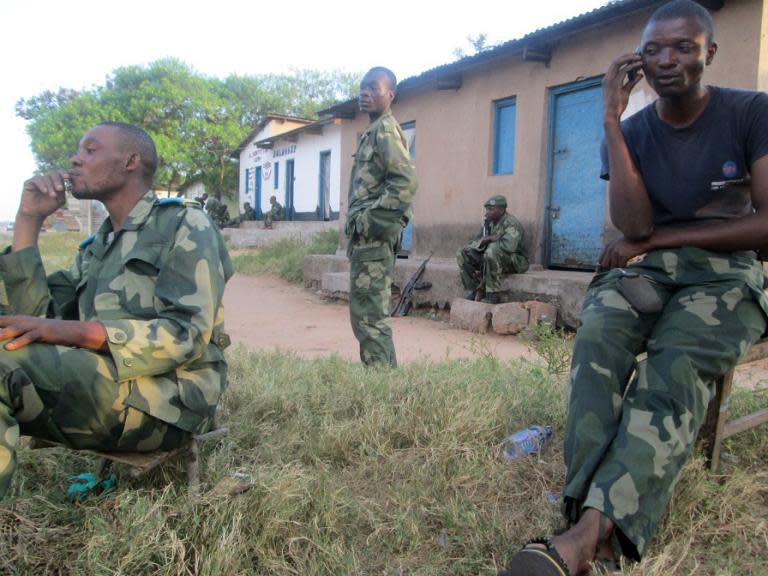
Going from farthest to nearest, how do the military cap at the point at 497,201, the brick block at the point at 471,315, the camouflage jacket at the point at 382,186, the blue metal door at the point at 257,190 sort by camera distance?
the blue metal door at the point at 257,190, the military cap at the point at 497,201, the brick block at the point at 471,315, the camouflage jacket at the point at 382,186

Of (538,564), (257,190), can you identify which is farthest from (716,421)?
(257,190)

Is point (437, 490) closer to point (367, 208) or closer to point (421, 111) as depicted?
point (367, 208)

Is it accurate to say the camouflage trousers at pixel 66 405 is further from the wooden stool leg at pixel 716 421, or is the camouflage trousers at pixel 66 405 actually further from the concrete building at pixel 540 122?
the concrete building at pixel 540 122

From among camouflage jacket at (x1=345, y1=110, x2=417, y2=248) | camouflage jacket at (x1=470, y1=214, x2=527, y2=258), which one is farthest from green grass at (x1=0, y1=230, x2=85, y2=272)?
camouflage jacket at (x1=345, y1=110, x2=417, y2=248)

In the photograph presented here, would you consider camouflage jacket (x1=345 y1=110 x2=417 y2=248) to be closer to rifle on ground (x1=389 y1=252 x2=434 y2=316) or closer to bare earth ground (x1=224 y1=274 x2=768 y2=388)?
bare earth ground (x1=224 y1=274 x2=768 y2=388)

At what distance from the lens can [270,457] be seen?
2.50m

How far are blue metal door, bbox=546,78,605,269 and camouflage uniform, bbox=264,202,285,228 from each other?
13.4 metres

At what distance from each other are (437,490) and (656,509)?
79 centimetres

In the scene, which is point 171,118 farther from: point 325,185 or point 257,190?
point 325,185

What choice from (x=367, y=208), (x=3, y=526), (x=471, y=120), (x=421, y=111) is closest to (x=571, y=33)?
(x=471, y=120)

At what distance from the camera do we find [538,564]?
4.82ft

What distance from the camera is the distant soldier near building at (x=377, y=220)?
12.6ft

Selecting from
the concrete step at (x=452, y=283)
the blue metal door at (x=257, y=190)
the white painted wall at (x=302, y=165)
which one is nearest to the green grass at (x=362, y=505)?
the concrete step at (x=452, y=283)

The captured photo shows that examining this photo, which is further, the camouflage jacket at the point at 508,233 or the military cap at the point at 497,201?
the military cap at the point at 497,201
